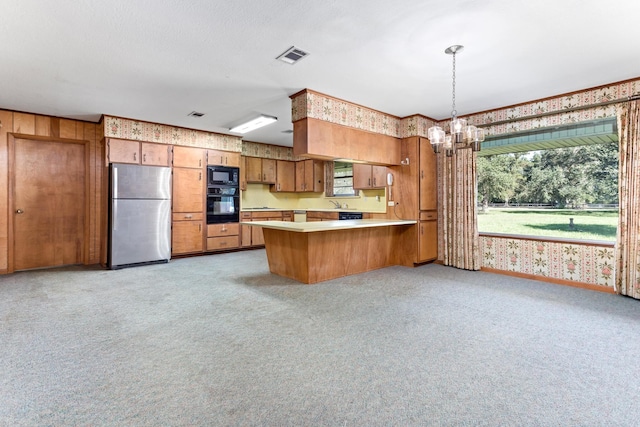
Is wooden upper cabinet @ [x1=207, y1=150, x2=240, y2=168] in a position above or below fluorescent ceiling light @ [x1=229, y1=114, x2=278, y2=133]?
below

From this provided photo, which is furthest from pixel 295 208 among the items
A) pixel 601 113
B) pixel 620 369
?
pixel 620 369

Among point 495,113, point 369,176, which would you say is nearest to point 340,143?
point 369,176

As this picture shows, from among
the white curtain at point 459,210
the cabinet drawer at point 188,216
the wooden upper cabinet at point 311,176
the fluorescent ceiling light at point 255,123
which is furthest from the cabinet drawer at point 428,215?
the cabinet drawer at point 188,216

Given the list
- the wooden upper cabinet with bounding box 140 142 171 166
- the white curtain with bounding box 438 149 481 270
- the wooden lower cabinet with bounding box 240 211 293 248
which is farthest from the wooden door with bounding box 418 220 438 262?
the wooden upper cabinet with bounding box 140 142 171 166

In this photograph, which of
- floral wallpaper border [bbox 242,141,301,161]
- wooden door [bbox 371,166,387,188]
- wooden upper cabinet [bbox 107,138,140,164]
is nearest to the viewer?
wooden upper cabinet [bbox 107,138,140,164]

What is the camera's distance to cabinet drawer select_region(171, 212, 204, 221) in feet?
19.6

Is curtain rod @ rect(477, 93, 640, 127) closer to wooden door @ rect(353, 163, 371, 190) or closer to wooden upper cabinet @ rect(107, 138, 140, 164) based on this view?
wooden door @ rect(353, 163, 371, 190)

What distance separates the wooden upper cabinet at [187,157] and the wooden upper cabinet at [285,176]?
2.18 metres

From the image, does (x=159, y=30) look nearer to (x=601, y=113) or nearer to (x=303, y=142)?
(x=303, y=142)

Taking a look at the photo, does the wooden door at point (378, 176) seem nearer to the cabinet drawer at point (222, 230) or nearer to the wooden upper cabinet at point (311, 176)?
the wooden upper cabinet at point (311, 176)

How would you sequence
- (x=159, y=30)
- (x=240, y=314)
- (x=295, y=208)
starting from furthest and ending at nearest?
(x=295, y=208), (x=240, y=314), (x=159, y=30)

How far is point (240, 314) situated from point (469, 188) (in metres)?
4.03

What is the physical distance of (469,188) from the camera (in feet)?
16.4

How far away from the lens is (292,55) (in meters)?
3.08
